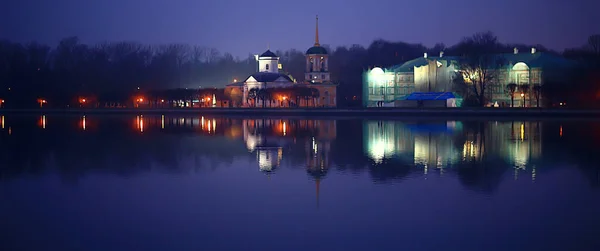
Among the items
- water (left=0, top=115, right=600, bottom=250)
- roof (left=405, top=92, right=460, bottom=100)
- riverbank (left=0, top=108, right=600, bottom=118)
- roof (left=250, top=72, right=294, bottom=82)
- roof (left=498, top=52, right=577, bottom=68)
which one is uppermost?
roof (left=498, top=52, right=577, bottom=68)

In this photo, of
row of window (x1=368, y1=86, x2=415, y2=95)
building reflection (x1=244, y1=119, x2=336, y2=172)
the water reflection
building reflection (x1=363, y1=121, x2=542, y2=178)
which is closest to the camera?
the water reflection

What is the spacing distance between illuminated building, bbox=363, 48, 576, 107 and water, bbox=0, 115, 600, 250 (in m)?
31.9

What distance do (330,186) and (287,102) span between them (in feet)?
163

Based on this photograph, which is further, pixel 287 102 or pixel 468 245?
pixel 287 102

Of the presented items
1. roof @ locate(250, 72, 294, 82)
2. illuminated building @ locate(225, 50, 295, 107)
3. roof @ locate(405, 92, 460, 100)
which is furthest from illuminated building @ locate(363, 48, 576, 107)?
roof @ locate(250, 72, 294, 82)

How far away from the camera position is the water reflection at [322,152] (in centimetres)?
1707

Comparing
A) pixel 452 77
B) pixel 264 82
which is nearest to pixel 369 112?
pixel 452 77

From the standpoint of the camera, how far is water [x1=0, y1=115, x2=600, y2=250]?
997 centimetres

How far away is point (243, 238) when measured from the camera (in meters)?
10.0

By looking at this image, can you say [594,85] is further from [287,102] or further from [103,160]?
[103,160]

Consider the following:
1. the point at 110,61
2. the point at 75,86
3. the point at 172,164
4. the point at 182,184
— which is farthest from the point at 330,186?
the point at 110,61

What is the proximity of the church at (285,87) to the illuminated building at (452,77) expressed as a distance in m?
5.11

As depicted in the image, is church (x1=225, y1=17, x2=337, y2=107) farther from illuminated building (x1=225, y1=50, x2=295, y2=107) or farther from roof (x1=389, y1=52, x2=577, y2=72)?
roof (x1=389, y1=52, x2=577, y2=72)

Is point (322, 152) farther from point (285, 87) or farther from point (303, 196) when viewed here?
point (285, 87)
